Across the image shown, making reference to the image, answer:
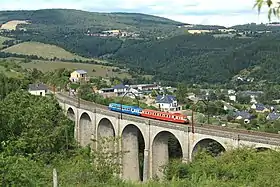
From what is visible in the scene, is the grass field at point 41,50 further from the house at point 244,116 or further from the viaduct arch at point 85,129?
the viaduct arch at point 85,129

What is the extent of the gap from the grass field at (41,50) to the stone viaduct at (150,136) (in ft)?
321

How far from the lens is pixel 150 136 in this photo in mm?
40000

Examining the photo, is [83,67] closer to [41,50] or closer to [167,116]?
[41,50]

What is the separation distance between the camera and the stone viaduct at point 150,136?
3297 cm

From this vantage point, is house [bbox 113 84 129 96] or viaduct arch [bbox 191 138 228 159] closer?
viaduct arch [bbox 191 138 228 159]

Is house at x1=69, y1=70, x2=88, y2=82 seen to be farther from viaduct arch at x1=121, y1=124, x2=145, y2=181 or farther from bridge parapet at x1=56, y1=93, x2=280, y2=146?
viaduct arch at x1=121, y1=124, x2=145, y2=181

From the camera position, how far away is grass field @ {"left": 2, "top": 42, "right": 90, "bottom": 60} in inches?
5881

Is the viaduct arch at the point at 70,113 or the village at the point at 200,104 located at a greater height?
the viaduct arch at the point at 70,113

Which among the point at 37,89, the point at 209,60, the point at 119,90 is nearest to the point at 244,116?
the point at 119,90

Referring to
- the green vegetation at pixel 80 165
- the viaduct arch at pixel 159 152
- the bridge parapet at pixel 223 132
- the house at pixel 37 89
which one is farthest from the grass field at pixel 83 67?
the green vegetation at pixel 80 165

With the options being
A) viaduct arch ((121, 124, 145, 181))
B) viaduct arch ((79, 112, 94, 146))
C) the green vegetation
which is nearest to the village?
viaduct arch ((79, 112, 94, 146))

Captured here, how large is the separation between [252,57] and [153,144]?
4869 inches

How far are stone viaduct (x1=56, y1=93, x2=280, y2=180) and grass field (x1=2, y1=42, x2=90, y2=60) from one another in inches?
3855

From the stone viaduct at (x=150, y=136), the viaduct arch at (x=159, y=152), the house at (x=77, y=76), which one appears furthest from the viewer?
the house at (x=77, y=76)
